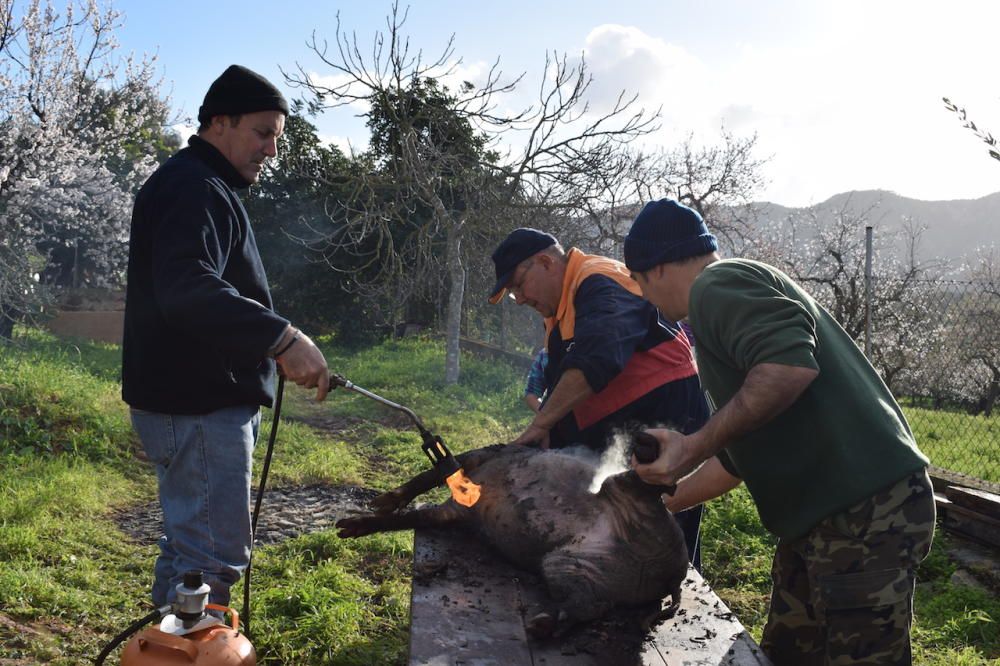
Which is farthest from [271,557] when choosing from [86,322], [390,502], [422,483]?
[86,322]

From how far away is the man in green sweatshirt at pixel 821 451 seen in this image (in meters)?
2.25

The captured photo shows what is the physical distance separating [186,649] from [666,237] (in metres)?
2.08

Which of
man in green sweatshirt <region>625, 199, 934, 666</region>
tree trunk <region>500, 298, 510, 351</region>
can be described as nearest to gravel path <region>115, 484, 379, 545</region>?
man in green sweatshirt <region>625, 199, 934, 666</region>

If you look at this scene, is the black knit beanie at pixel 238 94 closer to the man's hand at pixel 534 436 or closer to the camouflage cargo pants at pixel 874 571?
the man's hand at pixel 534 436

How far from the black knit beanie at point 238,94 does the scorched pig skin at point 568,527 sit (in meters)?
1.94

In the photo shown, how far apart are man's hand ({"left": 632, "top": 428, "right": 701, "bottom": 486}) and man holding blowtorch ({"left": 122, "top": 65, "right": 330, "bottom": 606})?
45.3 inches

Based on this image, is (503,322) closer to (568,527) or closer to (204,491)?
(568,527)

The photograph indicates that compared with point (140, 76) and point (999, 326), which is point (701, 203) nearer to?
point (999, 326)

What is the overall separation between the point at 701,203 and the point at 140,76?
1097 cm

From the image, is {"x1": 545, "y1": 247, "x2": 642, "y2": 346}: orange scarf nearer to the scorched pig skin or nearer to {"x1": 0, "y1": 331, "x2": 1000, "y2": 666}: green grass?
the scorched pig skin

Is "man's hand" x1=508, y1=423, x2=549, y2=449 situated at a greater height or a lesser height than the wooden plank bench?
greater

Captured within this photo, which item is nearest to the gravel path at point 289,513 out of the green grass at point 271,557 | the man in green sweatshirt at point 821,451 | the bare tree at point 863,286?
the green grass at point 271,557

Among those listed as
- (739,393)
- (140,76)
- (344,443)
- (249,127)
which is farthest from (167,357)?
(140,76)

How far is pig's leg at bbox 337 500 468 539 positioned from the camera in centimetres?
375
